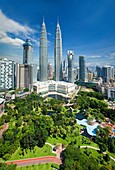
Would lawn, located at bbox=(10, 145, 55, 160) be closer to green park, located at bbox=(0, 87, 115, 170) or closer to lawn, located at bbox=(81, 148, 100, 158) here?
green park, located at bbox=(0, 87, 115, 170)

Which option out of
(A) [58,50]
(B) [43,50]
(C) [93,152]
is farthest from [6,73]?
(C) [93,152]

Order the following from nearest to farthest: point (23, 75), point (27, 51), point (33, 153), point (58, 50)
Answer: point (33, 153) → point (23, 75) → point (27, 51) → point (58, 50)

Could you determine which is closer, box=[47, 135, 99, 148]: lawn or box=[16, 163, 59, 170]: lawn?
box=[16, 163, 59, 170]: lawn

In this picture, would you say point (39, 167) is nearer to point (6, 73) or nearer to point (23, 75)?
point (6, 73)

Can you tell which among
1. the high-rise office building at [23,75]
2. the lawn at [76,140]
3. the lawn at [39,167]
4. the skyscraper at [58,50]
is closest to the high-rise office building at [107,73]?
the skyscraper at [58,50]

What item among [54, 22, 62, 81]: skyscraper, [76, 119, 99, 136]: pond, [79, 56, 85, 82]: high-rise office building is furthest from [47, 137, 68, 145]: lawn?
[79, 56, 85, 82]: high-rise office building
